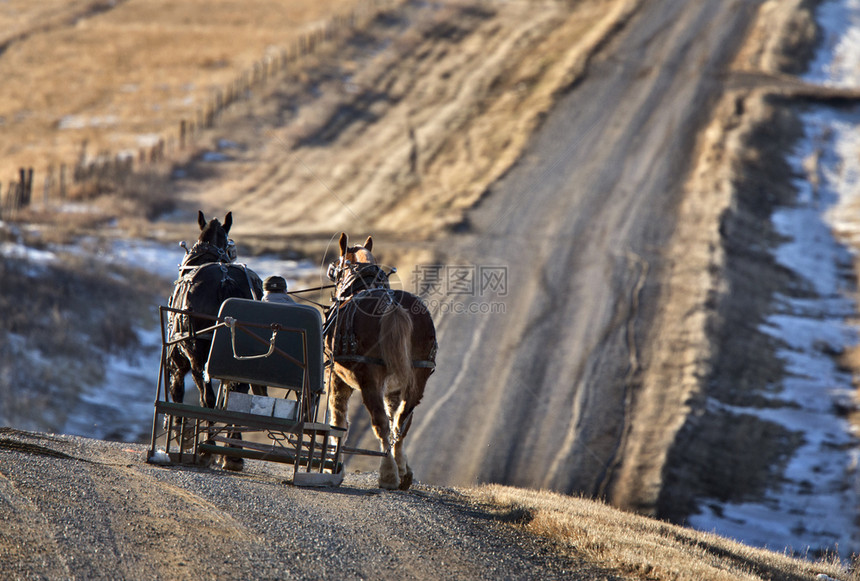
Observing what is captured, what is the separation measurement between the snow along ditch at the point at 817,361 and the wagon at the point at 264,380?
6.83 meters

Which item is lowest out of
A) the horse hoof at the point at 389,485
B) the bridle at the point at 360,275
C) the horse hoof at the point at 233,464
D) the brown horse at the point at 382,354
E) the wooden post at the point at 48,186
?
the horse hoof at the point at 233,464

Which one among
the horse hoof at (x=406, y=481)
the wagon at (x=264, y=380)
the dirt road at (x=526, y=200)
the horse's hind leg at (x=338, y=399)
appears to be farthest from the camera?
the dirt road at (x=526, y=200)

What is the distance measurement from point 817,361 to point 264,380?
16278 mm

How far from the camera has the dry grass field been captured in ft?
131

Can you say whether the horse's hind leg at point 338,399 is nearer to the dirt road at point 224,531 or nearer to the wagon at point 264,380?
the wagon at point 264,380

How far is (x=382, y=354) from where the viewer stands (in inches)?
406

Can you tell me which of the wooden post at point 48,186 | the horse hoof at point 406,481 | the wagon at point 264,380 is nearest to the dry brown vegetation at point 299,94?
the wooden post at point 48,186

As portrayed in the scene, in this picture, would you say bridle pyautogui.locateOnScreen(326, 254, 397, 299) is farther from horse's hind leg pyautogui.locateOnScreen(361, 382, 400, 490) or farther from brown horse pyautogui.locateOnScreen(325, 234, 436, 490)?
horse's hind leg pyautogui.locateOnScreen(361, 382, 400, 490)

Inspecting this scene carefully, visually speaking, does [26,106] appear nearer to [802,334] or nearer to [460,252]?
[460,252]

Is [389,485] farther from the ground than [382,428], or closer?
closer

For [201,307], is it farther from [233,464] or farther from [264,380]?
[233,464]

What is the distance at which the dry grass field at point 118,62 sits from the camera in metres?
39.9

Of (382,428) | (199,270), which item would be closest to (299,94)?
(199,270)

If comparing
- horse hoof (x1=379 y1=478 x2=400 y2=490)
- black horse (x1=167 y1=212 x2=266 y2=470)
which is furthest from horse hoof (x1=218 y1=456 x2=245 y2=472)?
horse hoof (x1=379 y1=478 x2=400 y2=490)
